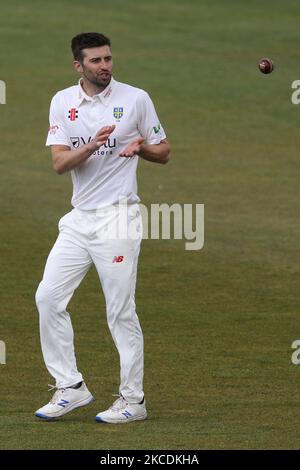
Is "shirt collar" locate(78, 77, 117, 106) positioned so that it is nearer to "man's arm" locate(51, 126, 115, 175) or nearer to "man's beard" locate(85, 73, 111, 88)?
"man's beard" locate(85, 73, 111, 88)

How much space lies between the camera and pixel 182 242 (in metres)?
18.9

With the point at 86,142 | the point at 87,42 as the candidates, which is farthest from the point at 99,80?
the point at 86,142

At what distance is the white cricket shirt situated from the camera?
10.8 meters

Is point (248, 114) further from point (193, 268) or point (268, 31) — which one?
point (193, 268)

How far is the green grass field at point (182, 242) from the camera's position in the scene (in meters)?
11.1

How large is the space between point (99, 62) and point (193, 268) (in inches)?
271

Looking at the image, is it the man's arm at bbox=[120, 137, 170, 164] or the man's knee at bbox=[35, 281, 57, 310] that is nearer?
the man's arm at bbox=[120, 137, 170, 164]

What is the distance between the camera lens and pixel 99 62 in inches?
421

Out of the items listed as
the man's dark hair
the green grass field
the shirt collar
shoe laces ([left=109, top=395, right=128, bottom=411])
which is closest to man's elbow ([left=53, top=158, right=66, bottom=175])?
the shirt collar

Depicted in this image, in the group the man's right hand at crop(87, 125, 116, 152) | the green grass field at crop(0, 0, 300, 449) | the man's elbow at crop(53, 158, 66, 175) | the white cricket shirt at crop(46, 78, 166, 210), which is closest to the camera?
the man's right hand at crop(87, 125, 116, 152)

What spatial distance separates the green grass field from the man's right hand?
6.82 ft

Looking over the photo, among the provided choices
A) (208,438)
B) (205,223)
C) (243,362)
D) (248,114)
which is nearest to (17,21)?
(248,114)

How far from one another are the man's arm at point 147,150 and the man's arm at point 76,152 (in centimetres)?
19

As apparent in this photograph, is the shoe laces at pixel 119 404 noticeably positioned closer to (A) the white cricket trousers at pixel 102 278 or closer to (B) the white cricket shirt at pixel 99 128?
(A) the white cricket trousers at pixel 102 278
